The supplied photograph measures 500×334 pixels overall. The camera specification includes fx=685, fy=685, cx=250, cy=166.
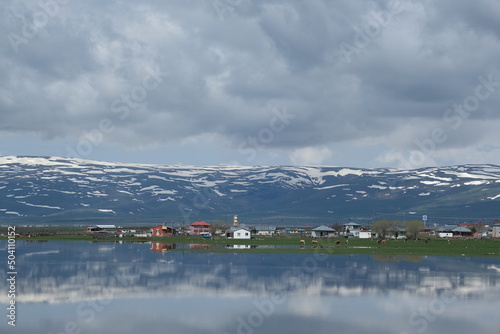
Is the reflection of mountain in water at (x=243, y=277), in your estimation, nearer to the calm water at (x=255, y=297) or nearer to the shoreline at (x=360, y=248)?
the calm water at (x=255, y=297)

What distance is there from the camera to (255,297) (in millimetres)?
47656

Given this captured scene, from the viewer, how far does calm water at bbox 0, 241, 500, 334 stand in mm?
37469

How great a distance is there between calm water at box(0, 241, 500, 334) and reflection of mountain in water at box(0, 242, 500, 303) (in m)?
0.10

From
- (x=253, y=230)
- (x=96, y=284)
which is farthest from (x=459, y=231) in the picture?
(x=96, y=284)

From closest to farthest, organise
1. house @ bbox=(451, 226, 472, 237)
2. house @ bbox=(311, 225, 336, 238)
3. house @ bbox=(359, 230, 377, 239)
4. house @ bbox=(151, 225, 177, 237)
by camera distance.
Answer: house @ bbox=(359, 230, 377, 239) → house @ bbox=(311, 225, 336, 238) → house @ bbox=(451, 226, 472, 237) → house @ bbox=(151, 225, 177, 237)

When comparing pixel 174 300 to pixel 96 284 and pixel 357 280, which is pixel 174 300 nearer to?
pixel 96 284

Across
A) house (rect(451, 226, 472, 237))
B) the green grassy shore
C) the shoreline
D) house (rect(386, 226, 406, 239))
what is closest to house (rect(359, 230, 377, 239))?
house (rect(386, 226, 406, 239))

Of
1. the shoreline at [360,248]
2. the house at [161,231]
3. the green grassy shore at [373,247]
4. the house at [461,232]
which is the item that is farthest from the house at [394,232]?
the house at [161,231]

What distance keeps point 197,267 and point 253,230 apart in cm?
12891

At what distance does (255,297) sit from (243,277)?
41.1ft

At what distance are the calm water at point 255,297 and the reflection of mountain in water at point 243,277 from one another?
10cm

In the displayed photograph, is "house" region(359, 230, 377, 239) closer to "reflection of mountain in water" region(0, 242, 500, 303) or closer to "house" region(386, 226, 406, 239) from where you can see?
"house" region(386, 226, 406, 239)

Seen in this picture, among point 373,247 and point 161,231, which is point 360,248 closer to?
point 373,247

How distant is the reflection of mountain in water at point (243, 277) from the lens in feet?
167
